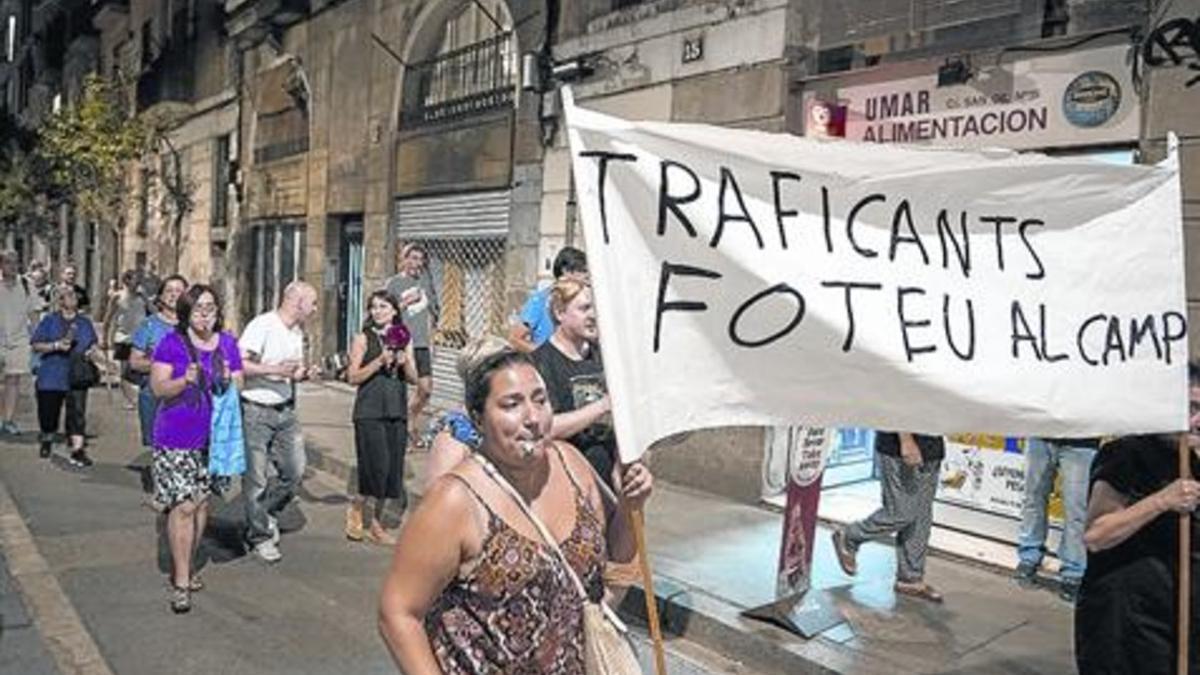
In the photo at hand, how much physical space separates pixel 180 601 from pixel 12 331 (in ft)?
19.4

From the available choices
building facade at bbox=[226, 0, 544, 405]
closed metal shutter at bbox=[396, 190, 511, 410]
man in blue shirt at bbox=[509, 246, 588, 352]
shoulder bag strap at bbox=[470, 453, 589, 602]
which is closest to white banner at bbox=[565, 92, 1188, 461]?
shoulder bag strap at bbox=[470, 453, 589, 602]

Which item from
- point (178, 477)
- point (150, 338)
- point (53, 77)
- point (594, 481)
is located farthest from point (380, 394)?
point (53, 77)

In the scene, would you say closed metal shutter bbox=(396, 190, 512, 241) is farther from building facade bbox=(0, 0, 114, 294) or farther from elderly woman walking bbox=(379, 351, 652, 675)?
building facade bbox=(0, 0, 114, 294)

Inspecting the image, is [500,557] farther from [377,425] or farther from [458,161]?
[458,161]

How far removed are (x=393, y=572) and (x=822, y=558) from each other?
186 inches

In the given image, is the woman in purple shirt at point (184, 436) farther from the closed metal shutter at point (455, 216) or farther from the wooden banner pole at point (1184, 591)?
the closed metal shutter at point (455, 216)

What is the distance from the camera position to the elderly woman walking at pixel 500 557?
2.09 metres

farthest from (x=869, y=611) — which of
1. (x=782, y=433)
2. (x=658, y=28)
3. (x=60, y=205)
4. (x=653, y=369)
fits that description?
(x=60, y=205)

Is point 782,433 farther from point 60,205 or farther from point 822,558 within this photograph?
point 60,205

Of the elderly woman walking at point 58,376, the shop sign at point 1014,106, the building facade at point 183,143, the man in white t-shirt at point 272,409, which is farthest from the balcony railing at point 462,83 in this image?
the building facade at point 183,143

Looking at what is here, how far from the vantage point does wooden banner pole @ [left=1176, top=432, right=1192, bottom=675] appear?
9.26 ft

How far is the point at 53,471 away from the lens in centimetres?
837

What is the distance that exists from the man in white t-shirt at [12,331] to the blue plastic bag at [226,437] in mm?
5338

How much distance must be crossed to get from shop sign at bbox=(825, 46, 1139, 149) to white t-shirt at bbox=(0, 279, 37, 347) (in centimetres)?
778
